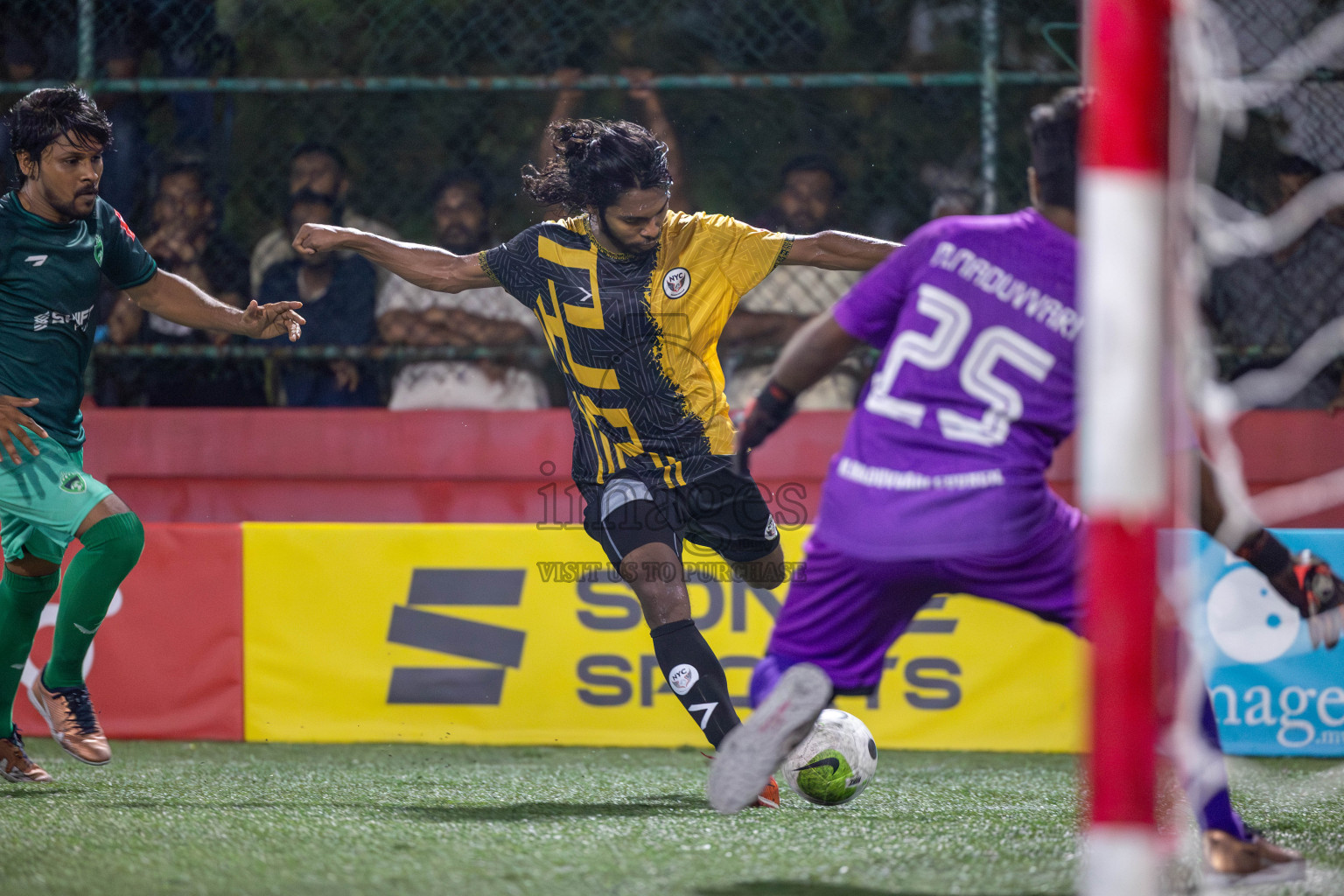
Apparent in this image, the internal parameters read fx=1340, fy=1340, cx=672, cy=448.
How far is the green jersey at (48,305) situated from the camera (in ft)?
13.7

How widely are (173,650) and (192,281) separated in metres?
1.91

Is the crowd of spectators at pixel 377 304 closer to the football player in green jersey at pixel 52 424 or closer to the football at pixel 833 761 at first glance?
the football player in green jersey at pixel 52 424

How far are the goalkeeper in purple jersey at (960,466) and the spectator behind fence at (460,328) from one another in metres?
3.69

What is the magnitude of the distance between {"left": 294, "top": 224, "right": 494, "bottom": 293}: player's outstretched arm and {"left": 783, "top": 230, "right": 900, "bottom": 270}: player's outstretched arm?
0.99 m

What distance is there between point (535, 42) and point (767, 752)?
4927 mm

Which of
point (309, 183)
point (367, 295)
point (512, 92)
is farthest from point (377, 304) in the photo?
point (512, 92)

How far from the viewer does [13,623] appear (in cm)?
429

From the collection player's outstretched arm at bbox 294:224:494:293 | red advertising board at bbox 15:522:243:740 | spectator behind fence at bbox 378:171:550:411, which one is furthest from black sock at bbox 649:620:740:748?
spectator behind fence at bbox 378:171:550:411

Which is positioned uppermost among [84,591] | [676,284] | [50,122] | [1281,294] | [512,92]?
[512,92]

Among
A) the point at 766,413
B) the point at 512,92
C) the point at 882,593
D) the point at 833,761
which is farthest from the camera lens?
the point at 512,92

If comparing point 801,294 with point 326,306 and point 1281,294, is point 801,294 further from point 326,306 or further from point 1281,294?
point 326,306

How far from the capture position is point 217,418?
250 inches

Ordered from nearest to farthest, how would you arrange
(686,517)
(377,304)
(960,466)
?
(960,466) < (686,517) < (377,304)

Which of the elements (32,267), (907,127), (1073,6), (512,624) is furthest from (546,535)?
(1073,6)
